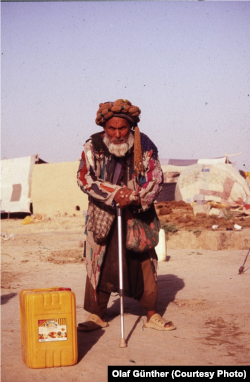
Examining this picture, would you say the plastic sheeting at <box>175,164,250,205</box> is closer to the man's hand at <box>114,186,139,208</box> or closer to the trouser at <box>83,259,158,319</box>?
the trouser at <box>83,259,158,319</box>

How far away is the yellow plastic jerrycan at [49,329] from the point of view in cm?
334

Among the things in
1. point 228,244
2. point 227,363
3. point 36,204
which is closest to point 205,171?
point 36,204

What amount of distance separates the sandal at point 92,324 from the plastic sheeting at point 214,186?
54.3ft

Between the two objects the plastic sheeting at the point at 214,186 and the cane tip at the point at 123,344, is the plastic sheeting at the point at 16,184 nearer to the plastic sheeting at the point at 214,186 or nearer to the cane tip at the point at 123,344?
the plastic sheeting at the point at 214,186

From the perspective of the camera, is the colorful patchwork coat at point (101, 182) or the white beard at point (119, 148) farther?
the white beard at point (119, 148)

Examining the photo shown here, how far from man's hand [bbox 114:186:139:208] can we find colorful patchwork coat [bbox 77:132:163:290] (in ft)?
0.37

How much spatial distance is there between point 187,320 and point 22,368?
5.66 ft

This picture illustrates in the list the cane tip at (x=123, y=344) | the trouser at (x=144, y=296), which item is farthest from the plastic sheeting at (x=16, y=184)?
the cane tip at (x=123, y=344)

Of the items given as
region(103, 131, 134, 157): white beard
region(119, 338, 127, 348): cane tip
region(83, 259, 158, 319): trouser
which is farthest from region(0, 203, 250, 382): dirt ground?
region(103, 131, 134, 157): white beard

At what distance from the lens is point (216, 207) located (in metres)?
20.0

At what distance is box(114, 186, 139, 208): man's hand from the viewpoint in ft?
13.3

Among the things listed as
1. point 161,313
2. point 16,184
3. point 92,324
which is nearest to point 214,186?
point 16,184

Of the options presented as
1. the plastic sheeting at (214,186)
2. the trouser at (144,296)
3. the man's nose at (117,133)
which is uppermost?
the plastic sheeting at (214,186)

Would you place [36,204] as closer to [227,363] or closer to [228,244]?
[228,244]
